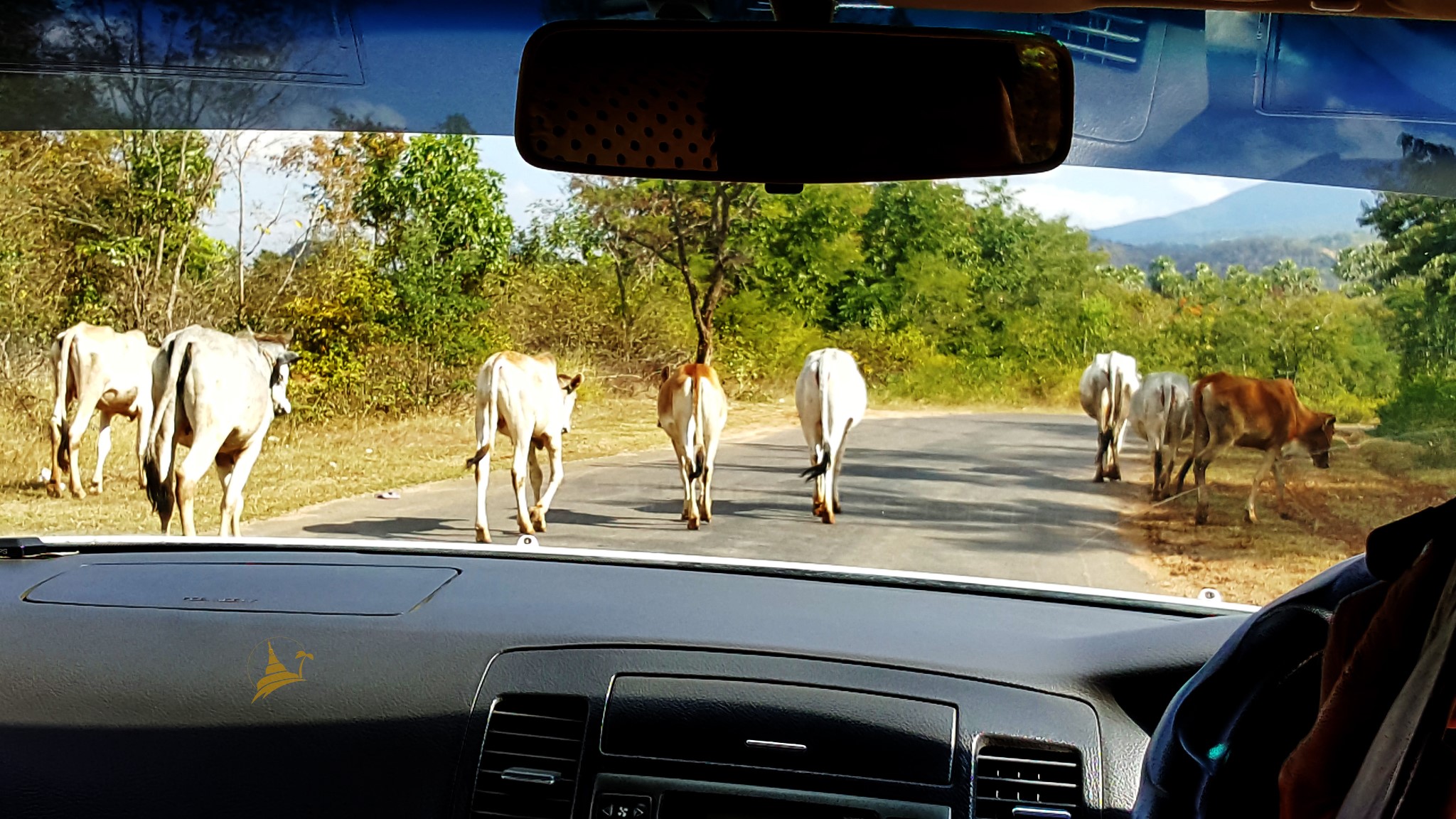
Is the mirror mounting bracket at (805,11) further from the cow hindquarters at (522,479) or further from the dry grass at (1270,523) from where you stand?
the dry grass at (1270,523)

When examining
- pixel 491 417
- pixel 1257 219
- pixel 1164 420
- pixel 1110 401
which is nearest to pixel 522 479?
pixel 491 417

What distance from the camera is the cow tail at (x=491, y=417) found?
18.0ft

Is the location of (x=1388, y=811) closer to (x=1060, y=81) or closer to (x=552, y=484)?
(x=1060, y=81)

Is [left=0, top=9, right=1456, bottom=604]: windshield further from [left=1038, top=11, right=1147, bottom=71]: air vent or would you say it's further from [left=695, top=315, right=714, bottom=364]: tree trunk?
[left=1038, top=11, right=1147, bottom=71]: air vent

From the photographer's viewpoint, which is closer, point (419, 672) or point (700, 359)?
point (419, 672)

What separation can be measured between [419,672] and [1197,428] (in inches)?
172

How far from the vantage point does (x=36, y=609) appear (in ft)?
7.10

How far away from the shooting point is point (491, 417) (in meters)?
5.54

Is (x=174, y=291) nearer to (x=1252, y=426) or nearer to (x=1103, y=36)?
(x=1103, y=36)

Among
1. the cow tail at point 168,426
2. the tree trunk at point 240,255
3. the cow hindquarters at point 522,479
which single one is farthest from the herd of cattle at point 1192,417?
the cow tail at point 168,426

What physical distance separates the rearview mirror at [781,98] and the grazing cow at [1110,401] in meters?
4.29

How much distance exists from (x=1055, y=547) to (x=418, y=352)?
2954 millimetres

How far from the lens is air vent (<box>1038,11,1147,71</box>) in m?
1.99

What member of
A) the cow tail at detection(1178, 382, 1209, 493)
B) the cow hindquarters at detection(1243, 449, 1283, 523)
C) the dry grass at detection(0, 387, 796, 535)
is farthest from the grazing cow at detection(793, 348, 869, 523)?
the cow hindquarters at detection(1243, 449, 1283, 523)
